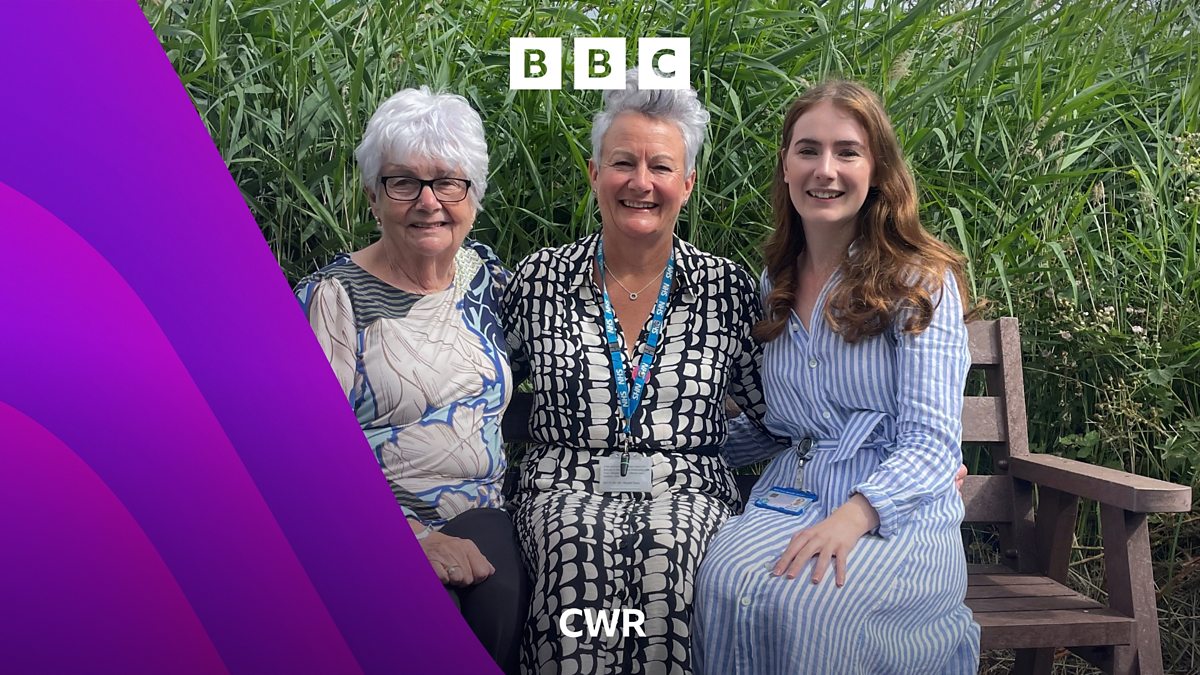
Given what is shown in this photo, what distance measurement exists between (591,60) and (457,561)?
1610 millimetres

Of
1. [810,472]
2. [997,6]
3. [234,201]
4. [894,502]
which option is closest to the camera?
[234,201]

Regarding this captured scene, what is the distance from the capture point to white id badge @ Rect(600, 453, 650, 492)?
2.55 metres

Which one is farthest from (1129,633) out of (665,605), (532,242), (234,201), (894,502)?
(234,201)

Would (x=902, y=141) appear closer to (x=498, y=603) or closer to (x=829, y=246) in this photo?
(x=829, y=246)

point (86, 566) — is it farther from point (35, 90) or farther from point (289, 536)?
point (35, 90)

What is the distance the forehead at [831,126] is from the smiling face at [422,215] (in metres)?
0.79

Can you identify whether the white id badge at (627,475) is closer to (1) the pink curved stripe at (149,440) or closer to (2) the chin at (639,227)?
(2) the chin at (639,227)

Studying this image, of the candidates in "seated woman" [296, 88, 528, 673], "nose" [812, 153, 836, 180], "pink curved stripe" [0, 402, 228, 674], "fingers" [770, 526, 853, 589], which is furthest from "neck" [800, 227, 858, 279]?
"pink curved stripe" [0, 402, 228, 674]

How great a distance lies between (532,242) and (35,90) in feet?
5.27

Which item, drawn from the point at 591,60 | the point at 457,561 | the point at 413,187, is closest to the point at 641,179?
the point at 413,187

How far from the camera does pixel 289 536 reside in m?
2.10

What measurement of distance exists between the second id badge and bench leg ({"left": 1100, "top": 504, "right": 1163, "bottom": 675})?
77cm

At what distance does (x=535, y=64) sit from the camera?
3.27m

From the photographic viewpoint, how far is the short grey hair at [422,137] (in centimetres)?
259
